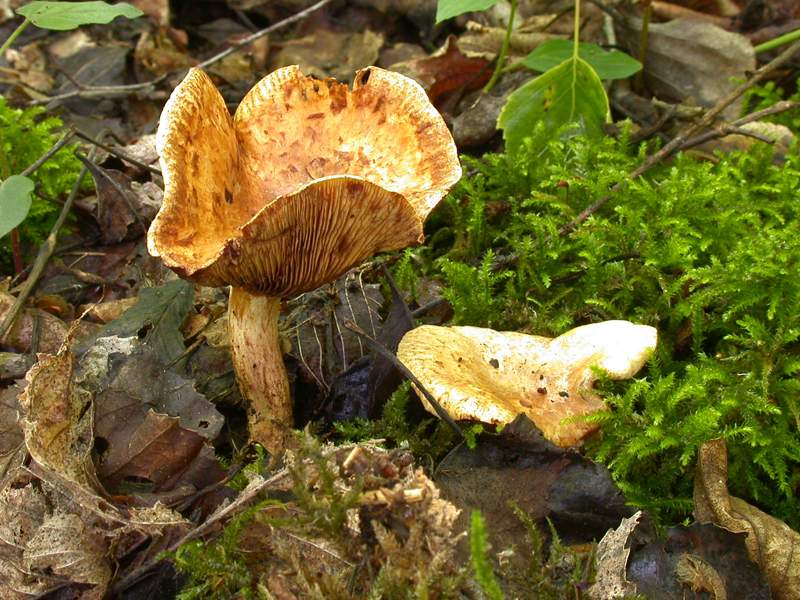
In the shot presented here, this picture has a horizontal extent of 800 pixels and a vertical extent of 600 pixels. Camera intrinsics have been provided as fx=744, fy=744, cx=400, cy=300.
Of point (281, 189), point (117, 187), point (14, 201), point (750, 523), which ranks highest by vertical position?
point (14, 201)

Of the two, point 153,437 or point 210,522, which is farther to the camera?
point 153,437

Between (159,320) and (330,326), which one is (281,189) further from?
(159,320)

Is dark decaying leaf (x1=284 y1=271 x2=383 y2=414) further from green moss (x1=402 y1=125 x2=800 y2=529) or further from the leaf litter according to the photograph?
green moss (x1=402 y1=125 x2=800 y2=529)

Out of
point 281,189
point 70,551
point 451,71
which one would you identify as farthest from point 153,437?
point 451,71

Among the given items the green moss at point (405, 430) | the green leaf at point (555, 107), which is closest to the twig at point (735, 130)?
the green leaf at point (555, 107)

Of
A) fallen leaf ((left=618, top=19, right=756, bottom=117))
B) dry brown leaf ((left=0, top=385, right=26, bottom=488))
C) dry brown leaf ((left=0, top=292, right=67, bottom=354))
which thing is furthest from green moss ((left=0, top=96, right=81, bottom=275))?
fallen leaf ((left=618, top=19, right=756, bottom=117))
